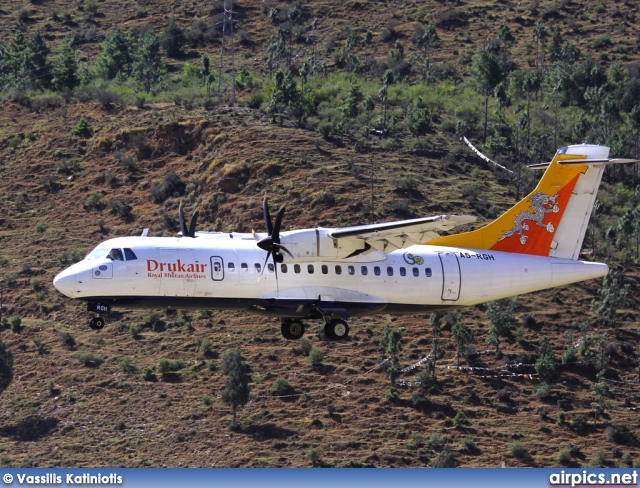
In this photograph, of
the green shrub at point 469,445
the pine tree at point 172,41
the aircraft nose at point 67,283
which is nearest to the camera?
the aircraft nose at point 67,283

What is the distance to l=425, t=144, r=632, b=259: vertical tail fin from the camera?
41594mm

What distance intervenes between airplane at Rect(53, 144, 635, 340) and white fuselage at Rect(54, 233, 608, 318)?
3cm

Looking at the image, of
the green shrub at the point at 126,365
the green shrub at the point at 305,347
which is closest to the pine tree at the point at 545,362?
the green shrub at the point at 305,347

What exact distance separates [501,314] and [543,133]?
28.7 metres

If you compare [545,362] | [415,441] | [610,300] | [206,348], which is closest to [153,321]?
[206,348]

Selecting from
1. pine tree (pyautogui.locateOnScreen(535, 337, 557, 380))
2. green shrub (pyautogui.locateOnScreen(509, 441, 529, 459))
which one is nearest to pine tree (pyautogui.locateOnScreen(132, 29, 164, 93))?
pine tree (pyautogui.locateOnScreen(535, 337, 557, 380))

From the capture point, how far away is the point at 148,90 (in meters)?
92.4

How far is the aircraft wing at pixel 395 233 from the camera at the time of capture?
118 feet

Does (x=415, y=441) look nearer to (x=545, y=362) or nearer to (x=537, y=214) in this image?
(x=545, y=362)

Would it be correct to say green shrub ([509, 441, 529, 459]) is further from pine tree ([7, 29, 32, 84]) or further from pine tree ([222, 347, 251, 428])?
pine tree ([7, 29, 32, 84])

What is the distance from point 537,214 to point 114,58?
64.6 meters

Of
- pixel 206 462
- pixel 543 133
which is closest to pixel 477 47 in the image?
pixel 543 133

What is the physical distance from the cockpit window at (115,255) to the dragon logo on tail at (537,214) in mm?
13876

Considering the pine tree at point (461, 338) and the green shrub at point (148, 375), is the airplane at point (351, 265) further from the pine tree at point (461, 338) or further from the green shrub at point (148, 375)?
the green shrub at point (148, 375)
